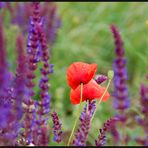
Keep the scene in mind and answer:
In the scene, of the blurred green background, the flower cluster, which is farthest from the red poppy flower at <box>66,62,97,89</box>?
the blurred green background

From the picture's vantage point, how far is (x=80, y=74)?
210cm

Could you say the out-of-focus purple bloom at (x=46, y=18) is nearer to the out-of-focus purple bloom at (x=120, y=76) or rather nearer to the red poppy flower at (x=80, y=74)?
the out-of-focus purple bloom at (x=120, y=76)

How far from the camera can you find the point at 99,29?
18.7 ft

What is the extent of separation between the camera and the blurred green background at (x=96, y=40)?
15.5 ft

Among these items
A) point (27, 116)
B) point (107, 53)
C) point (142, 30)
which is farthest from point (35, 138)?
point (142, 30)

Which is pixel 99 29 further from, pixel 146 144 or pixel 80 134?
pixel 80 134

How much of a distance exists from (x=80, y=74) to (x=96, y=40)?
3.86 meters

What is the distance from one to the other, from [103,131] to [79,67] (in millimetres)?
366

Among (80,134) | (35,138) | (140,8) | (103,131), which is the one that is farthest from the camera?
(140,8)

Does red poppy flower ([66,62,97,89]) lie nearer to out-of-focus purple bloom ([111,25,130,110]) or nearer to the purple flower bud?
the purple flower bud

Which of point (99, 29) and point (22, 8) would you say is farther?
point (99, 29)

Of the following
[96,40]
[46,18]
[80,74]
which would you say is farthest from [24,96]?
[96,40]

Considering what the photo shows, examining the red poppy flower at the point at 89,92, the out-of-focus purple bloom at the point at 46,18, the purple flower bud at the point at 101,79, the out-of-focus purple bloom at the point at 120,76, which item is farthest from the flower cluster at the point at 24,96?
the out-of-focus purple bloom at the point at 46,18

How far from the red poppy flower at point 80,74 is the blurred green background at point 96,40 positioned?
6.67 ft
